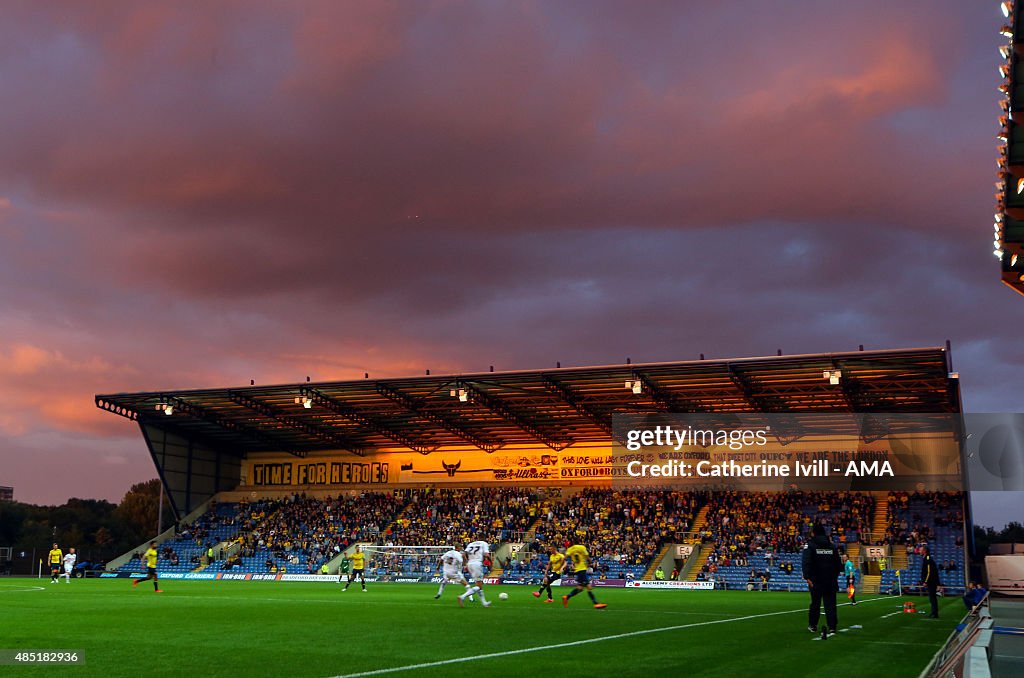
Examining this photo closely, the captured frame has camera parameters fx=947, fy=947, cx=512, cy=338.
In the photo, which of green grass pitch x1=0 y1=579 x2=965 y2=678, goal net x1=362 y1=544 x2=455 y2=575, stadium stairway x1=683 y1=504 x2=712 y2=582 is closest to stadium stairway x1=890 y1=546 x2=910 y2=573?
stadium stairway x1=683 y1=504 x2=712 y2=582

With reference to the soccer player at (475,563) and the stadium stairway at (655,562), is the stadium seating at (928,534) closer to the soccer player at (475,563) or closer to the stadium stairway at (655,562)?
the stadium stairway at (655,562)

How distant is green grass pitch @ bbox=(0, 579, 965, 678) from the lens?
41.5 feet

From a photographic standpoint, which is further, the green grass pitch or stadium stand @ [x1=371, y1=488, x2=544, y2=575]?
stadium stand @ [x1=371, y1=488, x2=544, y2=575]

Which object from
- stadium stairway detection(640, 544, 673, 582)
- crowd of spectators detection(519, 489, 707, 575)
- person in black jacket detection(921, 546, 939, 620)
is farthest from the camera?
crowd of spectators detection(519, 489, 707, 575)

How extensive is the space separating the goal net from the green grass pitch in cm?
3451

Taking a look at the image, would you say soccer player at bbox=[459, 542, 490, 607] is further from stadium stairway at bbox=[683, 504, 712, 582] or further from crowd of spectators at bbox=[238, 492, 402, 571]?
crowd of spectators at bbox=[238, 492, 402, 571]

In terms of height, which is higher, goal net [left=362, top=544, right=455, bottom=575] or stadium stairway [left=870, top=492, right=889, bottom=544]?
stadium stairway [left=870, top=492, right=889, bottom=544]

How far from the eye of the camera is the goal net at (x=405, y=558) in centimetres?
6175

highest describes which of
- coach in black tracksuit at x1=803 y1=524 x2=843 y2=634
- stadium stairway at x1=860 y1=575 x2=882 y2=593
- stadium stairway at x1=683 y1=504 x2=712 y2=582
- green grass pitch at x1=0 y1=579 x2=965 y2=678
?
coach in black tracksuit at x1=803 y1=524 x2=843 y2=634

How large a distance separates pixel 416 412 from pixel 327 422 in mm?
10093

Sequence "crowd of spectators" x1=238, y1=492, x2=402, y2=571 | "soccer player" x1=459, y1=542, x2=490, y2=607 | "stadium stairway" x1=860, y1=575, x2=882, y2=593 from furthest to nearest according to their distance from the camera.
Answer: "crowd of spectators" x1=238, y1=492, x2=402, y2=571, "stadium stairway" x1=860, y1=575, x2=882, y2=593, "soccer player" x1=459, y1=542, x2=490, y2=607

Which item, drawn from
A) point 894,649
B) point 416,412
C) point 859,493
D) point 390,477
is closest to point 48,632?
point 894,649

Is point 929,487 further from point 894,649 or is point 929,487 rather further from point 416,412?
point 894,649

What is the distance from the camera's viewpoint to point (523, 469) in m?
76.7
